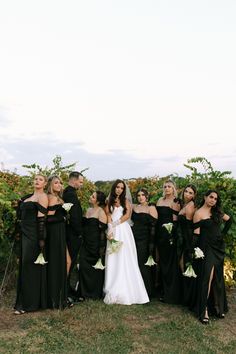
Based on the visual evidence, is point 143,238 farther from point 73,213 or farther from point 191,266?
point 73,213

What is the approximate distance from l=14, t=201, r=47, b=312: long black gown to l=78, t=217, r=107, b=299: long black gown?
3.32 ft

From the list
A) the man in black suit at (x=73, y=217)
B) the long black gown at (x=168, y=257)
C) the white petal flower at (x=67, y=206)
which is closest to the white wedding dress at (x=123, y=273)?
the long black gown at (x=168, y=257)

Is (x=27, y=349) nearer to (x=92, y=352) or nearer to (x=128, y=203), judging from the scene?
(x=92, y=352)

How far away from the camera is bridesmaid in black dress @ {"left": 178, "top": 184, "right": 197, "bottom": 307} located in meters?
7.58

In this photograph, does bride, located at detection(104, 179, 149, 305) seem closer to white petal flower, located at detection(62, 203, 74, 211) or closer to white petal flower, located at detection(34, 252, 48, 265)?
A: white petal flower, located at detection(62, 203, 74, 211)

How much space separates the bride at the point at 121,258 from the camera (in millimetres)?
7984

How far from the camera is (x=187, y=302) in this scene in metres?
7.91

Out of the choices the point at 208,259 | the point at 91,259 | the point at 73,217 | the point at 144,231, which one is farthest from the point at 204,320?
the point at 73,217

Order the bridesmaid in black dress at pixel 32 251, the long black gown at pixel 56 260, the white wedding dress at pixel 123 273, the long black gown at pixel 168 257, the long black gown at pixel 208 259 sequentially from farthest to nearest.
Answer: the long black gown at pixel 168 257, the white wedding dress at pixel 123 273, the long black gown at pixel 56 260, the long black gown at pixel 208 259, the bridesmaid in black dress at pixel 32 251

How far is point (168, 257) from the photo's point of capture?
8.27 metres

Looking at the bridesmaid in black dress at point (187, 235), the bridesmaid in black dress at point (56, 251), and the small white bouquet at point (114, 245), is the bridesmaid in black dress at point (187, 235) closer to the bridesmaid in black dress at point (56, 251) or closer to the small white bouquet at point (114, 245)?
the small white bouquet at point (114, 245)

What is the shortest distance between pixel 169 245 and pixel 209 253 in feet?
3.56

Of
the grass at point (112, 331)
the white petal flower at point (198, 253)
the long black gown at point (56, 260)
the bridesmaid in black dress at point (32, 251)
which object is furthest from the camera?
the long black gown at point (56, 260)

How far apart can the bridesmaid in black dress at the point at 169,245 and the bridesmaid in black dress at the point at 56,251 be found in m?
1.95
